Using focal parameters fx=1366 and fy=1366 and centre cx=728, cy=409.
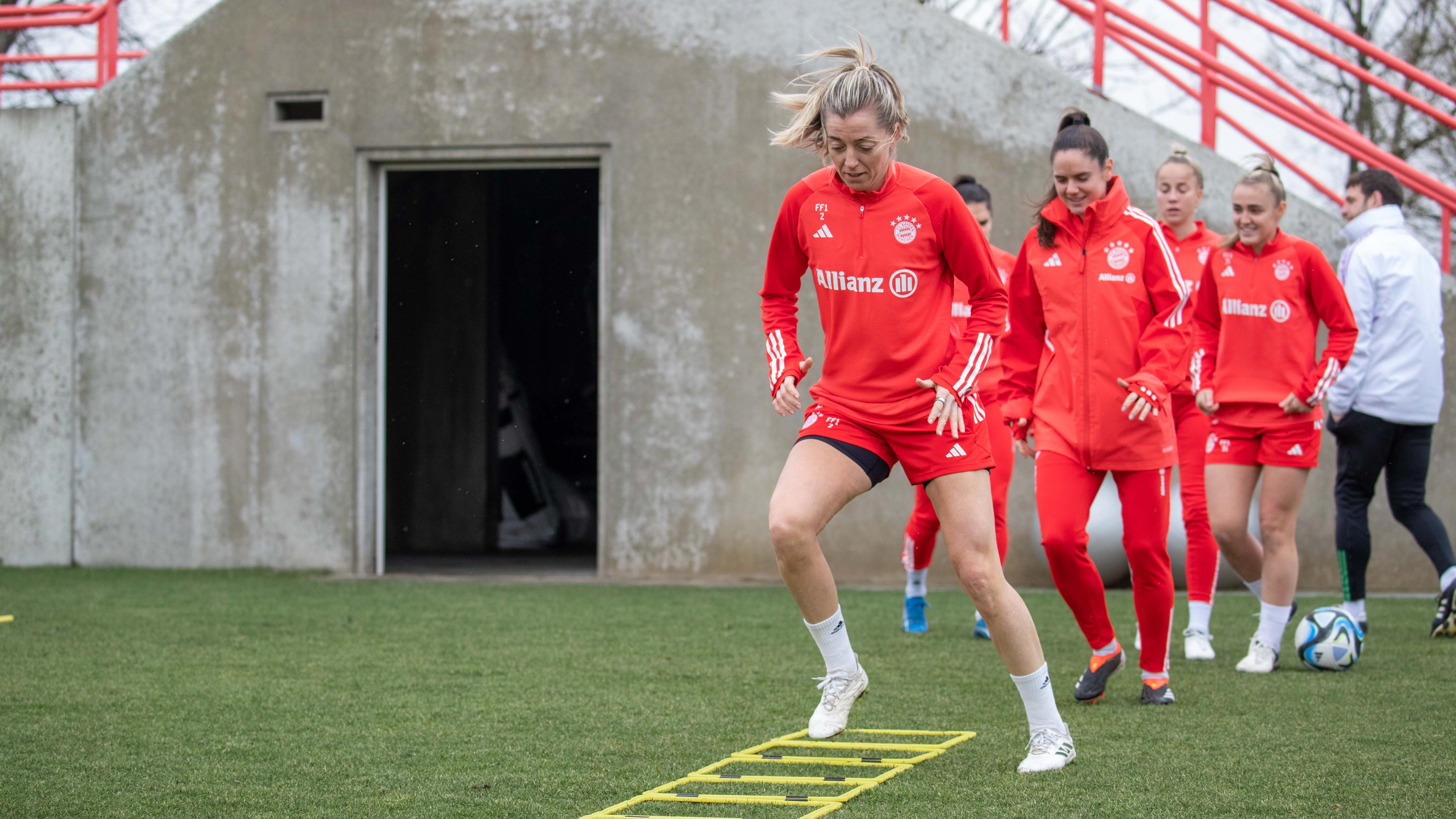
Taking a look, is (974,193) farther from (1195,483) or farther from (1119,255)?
(1119,255)

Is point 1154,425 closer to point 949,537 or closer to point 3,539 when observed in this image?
point 949,537

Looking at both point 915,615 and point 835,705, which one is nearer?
point 835,705

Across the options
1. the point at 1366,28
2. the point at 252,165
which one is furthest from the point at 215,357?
the point at 1366,28

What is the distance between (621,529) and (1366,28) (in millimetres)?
17688

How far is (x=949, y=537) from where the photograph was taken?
3924 millimetres

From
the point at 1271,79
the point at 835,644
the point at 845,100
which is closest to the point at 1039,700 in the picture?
the point at 835,644

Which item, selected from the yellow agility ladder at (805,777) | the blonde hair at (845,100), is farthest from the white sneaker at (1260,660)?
the blonde hair at (845,100)

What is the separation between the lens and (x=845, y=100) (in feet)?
12.4

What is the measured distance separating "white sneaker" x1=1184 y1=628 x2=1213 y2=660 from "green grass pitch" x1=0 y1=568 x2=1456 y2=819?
8cm

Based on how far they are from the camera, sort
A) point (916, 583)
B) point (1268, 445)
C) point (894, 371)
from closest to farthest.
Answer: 1. point (894, 371)
2. point (1268, 445)
3. point (916, 583)

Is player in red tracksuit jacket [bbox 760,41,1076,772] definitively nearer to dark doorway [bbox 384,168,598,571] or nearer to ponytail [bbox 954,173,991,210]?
ponytail [bbox 954,173,991,210]

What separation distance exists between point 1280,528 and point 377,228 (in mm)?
6971

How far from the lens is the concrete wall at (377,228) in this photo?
385 inches

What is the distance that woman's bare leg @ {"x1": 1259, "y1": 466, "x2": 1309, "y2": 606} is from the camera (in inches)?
227
